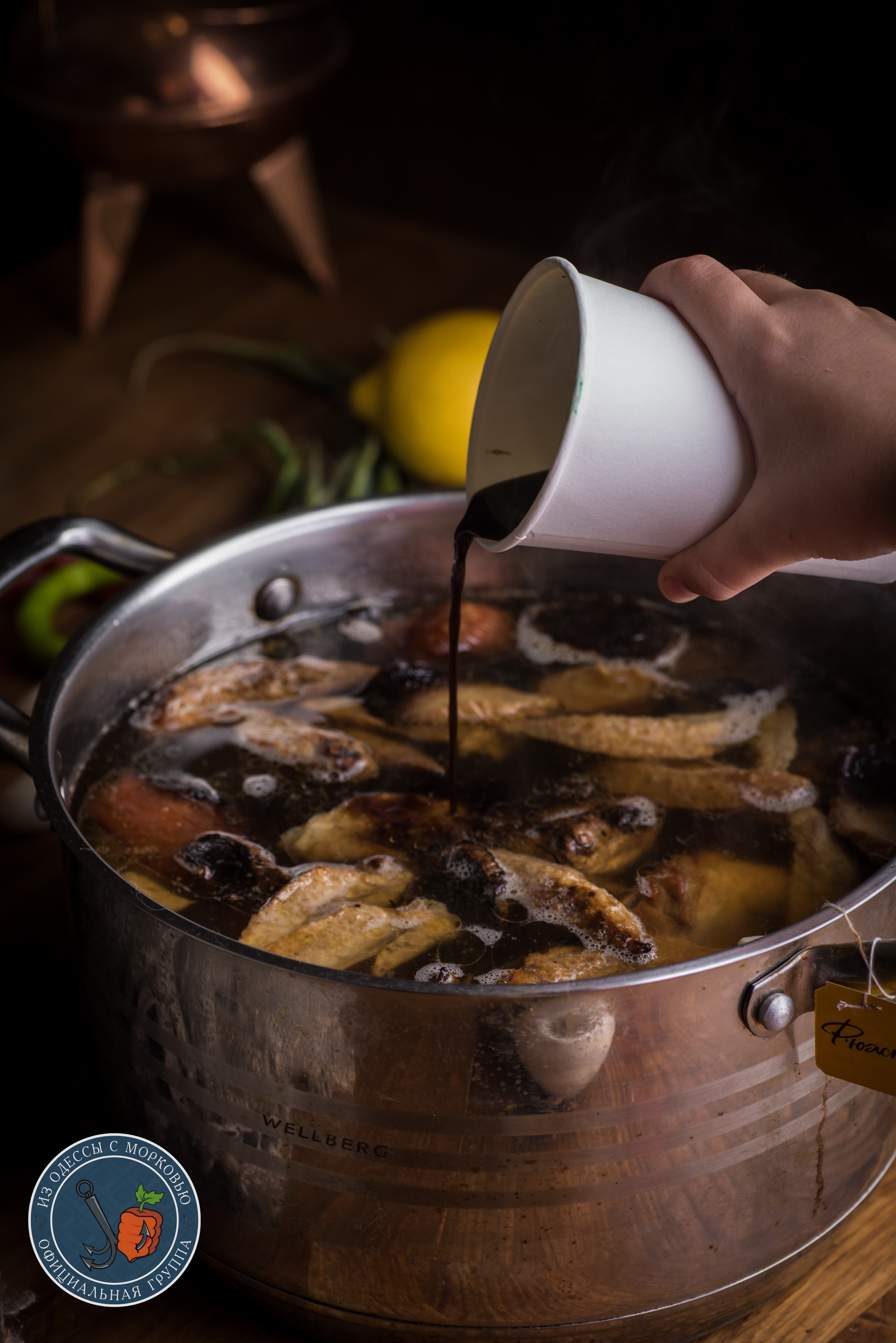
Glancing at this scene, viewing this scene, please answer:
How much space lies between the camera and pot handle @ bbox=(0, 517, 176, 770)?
4.18 ft

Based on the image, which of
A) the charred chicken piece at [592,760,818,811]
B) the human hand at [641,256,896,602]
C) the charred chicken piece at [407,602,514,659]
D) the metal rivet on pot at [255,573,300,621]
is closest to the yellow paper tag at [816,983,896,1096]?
the human hand at [641,256,896,602]

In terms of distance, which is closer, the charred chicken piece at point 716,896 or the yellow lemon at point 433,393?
the charred chicken piece at point 716,896

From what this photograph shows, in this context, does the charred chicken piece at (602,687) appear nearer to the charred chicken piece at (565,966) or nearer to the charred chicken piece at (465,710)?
the charred chicken piece at (465,710)

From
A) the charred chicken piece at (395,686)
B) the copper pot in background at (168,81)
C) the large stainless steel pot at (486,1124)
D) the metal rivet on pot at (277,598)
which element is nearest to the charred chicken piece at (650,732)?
the charred chicken piece at (395,686)

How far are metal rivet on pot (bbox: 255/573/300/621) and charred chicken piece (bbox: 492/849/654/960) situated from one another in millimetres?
566

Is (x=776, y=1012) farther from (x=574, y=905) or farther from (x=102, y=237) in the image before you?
(x=102, y=237)

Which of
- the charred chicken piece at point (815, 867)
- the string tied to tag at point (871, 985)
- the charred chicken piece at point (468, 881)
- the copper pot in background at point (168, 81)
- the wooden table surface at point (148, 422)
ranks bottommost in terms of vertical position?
the wooden table surface at point (148, 422)

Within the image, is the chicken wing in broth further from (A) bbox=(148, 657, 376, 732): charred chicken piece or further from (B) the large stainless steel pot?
(B) the large stainless steel pot

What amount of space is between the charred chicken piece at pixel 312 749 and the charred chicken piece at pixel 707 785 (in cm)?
28

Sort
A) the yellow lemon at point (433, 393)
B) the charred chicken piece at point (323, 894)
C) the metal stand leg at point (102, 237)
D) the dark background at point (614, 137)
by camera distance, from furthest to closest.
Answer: the metal stand leg at point (102, 237) < the yellow lemon at point (433, 393) < the dark background at point (614, 137) < the charred chicken piece at point (323, 894)

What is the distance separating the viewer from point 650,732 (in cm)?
147

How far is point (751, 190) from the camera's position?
7.36 feet

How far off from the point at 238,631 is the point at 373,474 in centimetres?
76

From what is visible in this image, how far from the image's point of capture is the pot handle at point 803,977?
91 centimetres
